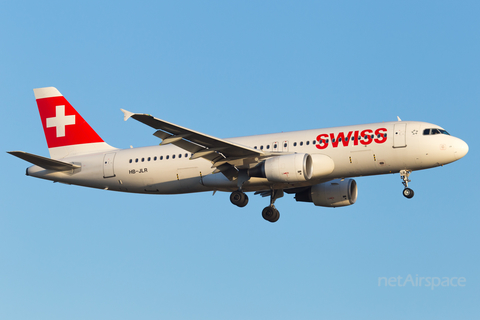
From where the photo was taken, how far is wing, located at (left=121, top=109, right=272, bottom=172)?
2973 centimetres

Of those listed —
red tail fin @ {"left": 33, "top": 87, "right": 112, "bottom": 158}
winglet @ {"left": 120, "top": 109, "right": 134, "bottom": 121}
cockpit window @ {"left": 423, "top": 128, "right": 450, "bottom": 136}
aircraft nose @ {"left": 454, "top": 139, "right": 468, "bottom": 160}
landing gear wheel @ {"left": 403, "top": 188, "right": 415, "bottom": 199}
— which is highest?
red tail fin @ {"left": 33, "top": 87, "right": 112, "bottom": 158}

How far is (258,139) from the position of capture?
115 feet

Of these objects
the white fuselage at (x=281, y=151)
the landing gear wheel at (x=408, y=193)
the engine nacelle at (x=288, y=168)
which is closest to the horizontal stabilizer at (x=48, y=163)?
the white fuselage at (x=281, y=151)

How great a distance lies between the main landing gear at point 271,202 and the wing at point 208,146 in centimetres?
157

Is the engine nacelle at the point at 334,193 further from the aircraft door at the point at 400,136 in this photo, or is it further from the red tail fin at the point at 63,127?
the red tail fin at the point at 63,127

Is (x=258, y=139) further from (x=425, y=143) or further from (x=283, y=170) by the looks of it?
(x=425, y=143)

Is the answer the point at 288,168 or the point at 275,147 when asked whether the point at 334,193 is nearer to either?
the point at 275,147

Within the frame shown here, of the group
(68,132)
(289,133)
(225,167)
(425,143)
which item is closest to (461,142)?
(425,143)

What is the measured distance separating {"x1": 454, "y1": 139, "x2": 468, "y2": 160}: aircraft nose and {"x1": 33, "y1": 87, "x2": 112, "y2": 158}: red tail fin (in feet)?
64.9

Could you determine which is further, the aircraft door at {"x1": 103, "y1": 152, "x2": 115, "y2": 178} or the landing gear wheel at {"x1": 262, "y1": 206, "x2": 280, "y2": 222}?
the aircraft door at {"x1": 103, "y1": 152, "x2": 115, "y2": 178}

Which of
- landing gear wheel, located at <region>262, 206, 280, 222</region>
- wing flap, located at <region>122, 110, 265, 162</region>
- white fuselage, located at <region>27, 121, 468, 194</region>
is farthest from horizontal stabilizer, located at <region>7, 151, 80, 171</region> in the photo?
landing gear wheel, located at <region>262, 206, 280, 222</region>

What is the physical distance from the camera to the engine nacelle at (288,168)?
3155 centimetres

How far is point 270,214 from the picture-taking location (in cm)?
3625

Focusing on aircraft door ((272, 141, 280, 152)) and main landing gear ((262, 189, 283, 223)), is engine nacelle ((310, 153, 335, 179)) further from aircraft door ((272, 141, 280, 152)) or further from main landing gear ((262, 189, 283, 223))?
main landing gear ((262, 189, 283, 223))
